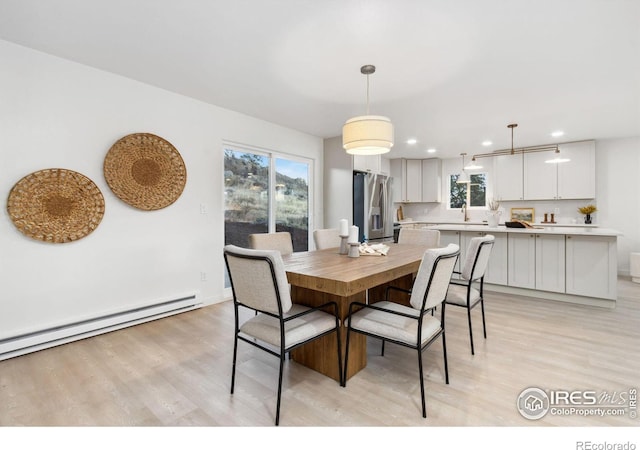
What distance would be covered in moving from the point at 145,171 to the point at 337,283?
8.04 feet

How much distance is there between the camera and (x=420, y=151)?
20.9 ft

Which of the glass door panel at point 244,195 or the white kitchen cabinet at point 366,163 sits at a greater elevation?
the white kitchen cabinet at point 366,163

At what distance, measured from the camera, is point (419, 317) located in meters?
1.69

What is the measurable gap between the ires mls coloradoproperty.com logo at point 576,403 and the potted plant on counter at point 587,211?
447 centimetres

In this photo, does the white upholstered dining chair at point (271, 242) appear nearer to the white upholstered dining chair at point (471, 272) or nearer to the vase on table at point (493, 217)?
the white upholstered dining chair at point (471, 272)

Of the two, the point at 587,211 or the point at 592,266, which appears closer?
the point at 592,266

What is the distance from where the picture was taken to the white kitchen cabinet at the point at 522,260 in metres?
3.94

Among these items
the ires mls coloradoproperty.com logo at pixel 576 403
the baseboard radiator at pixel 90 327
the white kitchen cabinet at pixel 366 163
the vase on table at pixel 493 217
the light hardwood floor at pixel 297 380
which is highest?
the white kitchen cabinet at pixel 366 163

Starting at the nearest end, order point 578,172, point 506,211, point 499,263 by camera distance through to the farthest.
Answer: point 499,263
point 578,172
point 506,211

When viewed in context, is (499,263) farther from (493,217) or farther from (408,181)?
(408,181)

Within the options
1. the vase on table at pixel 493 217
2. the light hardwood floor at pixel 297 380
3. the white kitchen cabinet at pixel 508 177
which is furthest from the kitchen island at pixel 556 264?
the white kitchen cabinet at pixel 508 177

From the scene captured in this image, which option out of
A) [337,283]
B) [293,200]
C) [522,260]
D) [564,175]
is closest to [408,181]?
[564,175]

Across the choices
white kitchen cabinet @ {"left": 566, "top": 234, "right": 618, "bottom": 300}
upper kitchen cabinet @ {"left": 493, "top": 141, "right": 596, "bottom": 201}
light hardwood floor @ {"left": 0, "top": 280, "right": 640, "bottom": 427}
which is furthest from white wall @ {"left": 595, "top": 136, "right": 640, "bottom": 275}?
light hardwood floor @ {"left": 0, "top": 280, "right": 640, "bottom": 427}

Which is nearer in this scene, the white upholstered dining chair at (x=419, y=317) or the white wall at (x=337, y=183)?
the white upholstered dining chair at (x=419, y=317)
